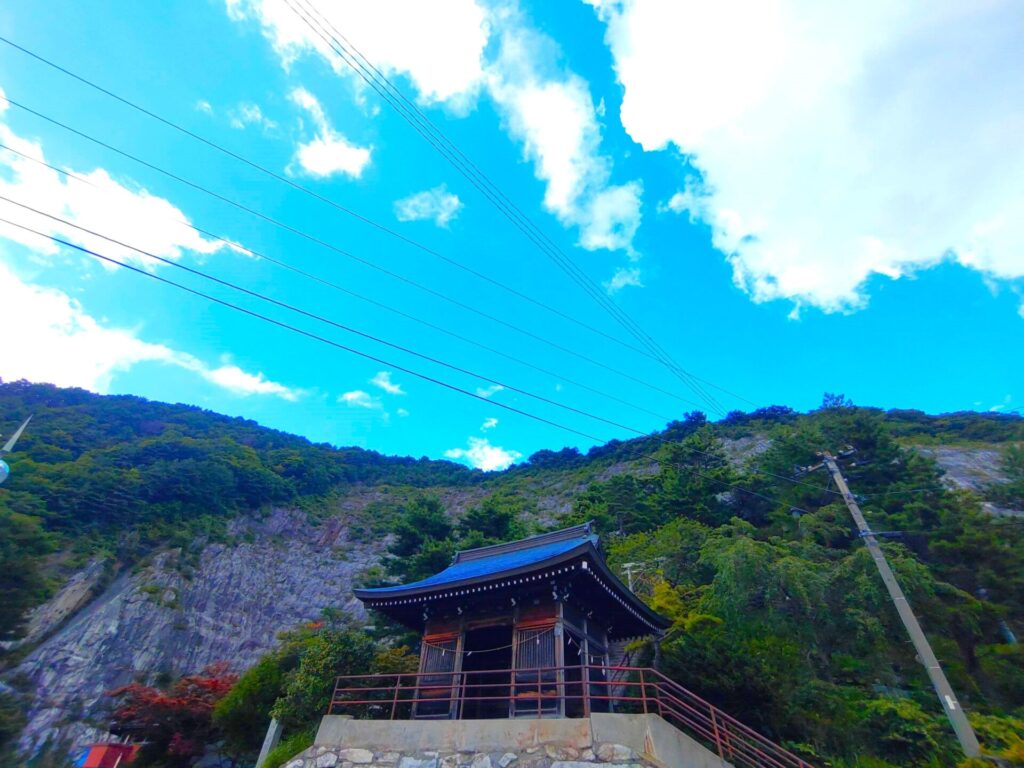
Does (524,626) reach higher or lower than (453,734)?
higher

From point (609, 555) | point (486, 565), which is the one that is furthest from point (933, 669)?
point (609, 555)

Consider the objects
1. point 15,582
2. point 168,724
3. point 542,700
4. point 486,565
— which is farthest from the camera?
point 15,582

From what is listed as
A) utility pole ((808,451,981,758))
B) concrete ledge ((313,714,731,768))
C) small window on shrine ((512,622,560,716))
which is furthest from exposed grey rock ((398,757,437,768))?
utility pole ((808,451,981,758))

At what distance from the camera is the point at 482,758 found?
344 inches

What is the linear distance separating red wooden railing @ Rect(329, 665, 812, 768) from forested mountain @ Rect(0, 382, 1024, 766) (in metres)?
1.23

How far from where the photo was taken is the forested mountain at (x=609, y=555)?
526 inches

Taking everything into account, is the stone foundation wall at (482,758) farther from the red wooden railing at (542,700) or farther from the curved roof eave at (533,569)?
the curved roof eave at (533,569)

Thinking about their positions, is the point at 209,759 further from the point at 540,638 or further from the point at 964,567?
the point at 964,567

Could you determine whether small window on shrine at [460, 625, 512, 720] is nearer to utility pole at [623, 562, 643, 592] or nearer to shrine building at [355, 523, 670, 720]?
shrine building at [355, 523, 670, 720]

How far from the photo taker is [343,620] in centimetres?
2942

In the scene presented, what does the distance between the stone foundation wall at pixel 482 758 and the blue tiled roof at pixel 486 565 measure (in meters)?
3.32

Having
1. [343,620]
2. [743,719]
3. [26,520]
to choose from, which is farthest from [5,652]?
[743,719]

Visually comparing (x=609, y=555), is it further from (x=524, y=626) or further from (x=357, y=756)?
(x=357, y=756)

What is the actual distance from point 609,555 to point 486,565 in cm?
968
